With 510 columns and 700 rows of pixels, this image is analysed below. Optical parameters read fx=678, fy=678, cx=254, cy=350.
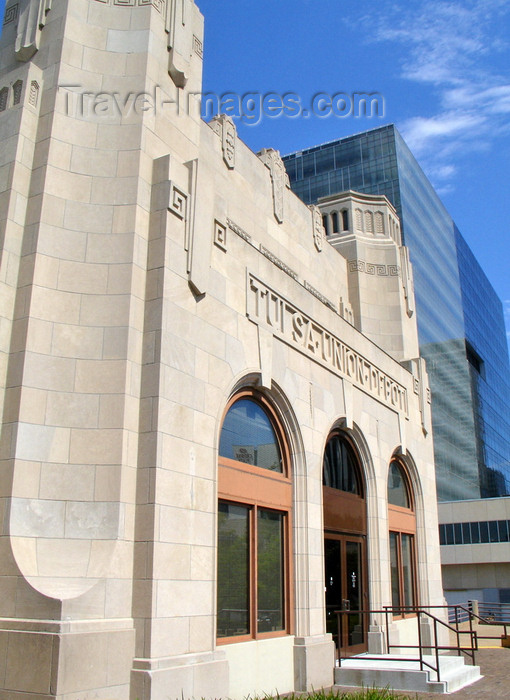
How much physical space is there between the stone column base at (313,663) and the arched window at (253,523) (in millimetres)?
465

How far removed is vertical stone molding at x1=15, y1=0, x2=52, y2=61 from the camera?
11.8m

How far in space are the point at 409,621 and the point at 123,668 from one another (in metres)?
12.8

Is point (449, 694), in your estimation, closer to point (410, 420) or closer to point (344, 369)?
point (344, 369)

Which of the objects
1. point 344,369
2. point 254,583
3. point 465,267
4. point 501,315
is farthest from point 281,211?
point 501,315

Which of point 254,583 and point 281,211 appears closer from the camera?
point 254,583

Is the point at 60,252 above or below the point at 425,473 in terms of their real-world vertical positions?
above

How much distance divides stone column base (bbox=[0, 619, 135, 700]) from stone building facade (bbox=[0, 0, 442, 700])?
0.02 m

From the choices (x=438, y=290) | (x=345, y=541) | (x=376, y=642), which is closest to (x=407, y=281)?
(x=345, y=541)

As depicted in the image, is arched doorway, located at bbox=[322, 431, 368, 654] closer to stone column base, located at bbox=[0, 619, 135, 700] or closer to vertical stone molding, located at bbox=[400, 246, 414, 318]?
stone column base, located at bbox=[0, 619, 135, 700]

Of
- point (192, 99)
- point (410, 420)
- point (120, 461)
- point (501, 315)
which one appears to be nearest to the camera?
point (120, 461)

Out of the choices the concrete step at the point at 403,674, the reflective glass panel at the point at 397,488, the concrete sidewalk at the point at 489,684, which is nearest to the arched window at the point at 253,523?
the concrete step at the point at 403,674

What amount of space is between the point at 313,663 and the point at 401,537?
784cm

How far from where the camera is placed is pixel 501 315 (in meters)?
140

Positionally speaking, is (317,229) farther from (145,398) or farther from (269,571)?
(145,398)
